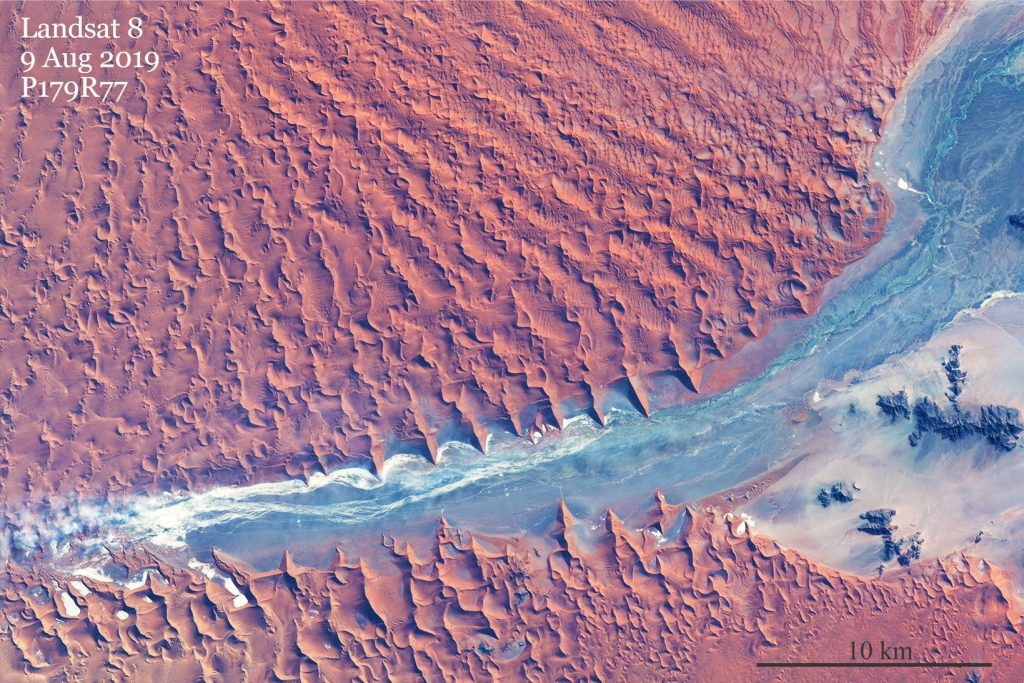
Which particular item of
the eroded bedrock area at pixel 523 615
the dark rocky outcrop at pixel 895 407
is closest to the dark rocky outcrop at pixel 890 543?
the eroded bedrock area at pixel 523 615

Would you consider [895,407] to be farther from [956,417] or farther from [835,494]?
[835,494]

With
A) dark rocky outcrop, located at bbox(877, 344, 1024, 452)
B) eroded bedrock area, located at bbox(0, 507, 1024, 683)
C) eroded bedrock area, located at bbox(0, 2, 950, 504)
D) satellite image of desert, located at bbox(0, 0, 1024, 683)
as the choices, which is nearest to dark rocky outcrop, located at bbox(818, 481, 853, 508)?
satellite image of desert, located at bbox(0, 0, 1024, 683)

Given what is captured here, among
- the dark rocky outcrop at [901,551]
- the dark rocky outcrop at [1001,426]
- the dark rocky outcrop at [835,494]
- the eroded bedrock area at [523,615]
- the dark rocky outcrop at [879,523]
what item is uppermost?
the dark rocky outcrop at [1001,426]

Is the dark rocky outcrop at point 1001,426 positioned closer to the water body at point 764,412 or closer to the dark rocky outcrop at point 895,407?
the dark rocky outcrop at point 895,407

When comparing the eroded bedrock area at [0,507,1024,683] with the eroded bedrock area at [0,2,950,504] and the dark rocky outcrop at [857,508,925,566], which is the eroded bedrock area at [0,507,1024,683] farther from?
the eroded bedrock area at [0,2,950,504]

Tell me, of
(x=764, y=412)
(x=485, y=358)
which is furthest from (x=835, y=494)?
(x=485, y=358)

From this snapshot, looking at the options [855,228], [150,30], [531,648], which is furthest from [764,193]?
[150,30]

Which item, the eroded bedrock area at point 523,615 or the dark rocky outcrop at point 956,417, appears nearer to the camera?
the eroded bedrock area at point 523,615
